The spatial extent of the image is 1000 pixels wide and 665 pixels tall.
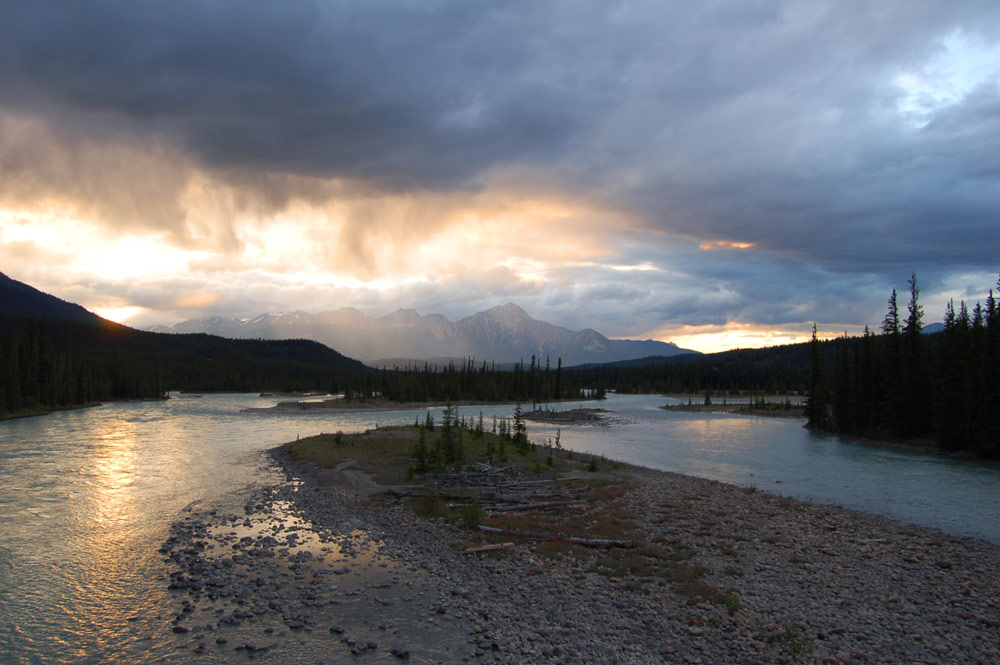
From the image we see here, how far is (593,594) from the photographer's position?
45.8 ft

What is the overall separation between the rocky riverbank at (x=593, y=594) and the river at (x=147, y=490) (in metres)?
1.53

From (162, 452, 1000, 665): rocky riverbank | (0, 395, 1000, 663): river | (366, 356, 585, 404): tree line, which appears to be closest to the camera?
(162, 452, 1000, 665): rocky riverbank

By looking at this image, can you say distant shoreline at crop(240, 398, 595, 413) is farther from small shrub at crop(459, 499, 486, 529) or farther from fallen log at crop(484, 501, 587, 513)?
small shrub at crop(459, 499, 486, 529)

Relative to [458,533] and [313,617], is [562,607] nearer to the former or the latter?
[313,617]

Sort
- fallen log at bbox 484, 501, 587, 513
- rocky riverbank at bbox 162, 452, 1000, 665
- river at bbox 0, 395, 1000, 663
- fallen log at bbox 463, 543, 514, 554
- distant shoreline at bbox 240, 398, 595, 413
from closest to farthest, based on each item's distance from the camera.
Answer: rocky riverbank at bbox 162, 452, 1000, 665 < river at bbox 0, 395, 1000, 663 < fallen log at bbox 463, 543, 514, 554 < fallen log at bbox 484, 501, 587, 513 < distant shoreline at bbox 240, 398, 595, 413

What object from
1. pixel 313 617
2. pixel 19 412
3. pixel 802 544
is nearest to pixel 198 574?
pixel 313 617

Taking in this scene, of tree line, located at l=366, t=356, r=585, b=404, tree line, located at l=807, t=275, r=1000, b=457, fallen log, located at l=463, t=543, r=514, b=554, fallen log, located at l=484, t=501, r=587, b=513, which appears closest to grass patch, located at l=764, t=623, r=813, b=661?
fallen log, located at l=463, t=543, r=514, b=554

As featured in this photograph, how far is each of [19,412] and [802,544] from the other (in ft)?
315

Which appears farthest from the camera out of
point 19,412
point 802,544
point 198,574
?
point 19,412

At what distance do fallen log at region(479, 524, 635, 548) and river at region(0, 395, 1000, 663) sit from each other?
10101 millimetres

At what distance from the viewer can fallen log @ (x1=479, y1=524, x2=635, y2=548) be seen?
1775 centimetres

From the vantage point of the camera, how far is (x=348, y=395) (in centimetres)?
14812

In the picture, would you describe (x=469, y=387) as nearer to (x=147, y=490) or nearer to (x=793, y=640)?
(x=147, y=490)

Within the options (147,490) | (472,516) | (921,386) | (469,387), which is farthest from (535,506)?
(469,387)
